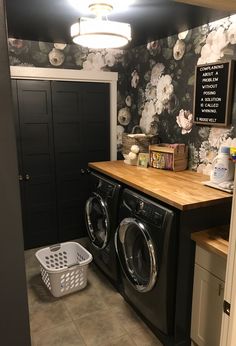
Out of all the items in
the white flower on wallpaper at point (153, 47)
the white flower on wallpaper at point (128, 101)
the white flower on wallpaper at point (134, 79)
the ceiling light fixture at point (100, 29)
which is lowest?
the white flower on wallpaper at point (128, 101)

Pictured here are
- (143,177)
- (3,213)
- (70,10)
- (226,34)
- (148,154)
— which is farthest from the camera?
(148,154)

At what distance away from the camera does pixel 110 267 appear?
8.54 feet

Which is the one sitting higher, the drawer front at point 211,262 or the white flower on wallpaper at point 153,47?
the white flower on wallpaper at point 153,47

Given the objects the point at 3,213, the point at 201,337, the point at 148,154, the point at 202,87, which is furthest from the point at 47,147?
the point at 3,213

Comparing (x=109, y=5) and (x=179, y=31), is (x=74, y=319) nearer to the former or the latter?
(x=109, y=5)

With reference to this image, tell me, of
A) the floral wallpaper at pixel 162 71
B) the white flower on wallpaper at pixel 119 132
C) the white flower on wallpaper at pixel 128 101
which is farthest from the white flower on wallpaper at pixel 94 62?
the white flower on wallpaper at pixel 119 132

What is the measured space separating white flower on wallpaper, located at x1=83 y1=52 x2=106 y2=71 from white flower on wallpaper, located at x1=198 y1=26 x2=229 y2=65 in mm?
1264

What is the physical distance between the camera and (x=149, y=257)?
1983 mm

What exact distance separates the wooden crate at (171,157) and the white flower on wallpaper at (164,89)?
519 mm

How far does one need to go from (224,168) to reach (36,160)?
6.49ft

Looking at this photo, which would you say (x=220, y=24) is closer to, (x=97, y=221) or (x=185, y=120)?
(x=185, y=120)

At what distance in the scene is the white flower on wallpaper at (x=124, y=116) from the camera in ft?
11.6

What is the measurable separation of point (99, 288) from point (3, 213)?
2.14 meters

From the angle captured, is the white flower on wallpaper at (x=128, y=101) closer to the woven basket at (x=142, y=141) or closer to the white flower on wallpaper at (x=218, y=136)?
the woven basket at (x=142, y=141)
